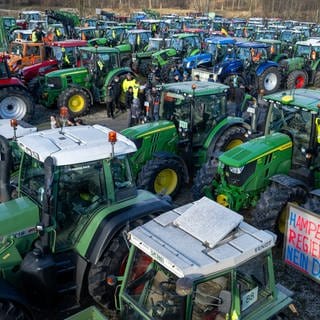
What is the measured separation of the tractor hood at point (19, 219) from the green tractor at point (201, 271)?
1534 mm

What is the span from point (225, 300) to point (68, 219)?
220 centimetres

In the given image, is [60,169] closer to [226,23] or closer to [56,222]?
[56,222]

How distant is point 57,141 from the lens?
5125mm

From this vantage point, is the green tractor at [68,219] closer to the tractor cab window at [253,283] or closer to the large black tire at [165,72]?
the tractor cab window at [253,283]

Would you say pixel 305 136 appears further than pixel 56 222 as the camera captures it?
Yes

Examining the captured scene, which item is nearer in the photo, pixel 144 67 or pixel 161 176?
pixel 161 176

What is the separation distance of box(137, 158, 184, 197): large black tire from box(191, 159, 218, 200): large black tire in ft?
1.80

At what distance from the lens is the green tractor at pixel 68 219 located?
4.74 metres

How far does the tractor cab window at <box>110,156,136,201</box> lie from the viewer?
516cm

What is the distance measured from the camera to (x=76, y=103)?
1355 centimetres

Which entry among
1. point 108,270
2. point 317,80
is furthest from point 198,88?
point 317,80

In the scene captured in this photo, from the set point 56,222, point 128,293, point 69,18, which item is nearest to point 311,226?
point 128,293

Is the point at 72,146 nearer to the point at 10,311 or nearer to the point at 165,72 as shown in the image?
the point at 10,311

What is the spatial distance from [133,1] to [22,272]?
1899 inches
